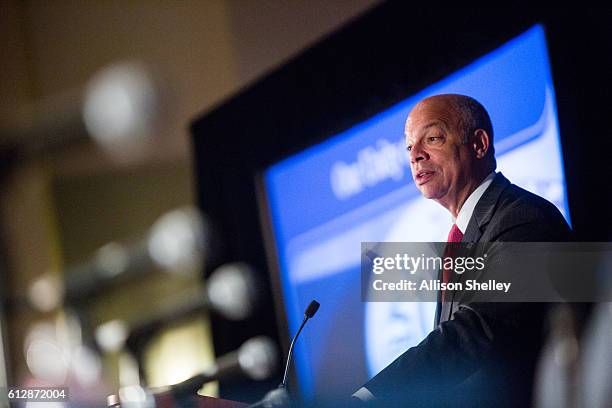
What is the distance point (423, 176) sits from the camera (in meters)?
1.30

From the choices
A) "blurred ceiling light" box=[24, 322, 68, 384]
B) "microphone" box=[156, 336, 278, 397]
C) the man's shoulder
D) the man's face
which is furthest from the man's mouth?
"blurred ceiling light" box=[24, 322, 68, 384]

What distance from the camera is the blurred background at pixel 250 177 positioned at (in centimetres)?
124

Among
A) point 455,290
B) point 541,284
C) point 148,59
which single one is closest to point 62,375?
point 148,59

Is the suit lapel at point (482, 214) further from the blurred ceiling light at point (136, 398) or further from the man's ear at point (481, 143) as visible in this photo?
the blurred ceiling light at point (136, 398)

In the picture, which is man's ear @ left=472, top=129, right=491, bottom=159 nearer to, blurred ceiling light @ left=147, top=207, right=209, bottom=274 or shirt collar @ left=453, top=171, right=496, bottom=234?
shirt collar @ left=453, top=171, right=496, bottom=234

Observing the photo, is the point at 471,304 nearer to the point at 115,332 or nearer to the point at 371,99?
the point at 371,99

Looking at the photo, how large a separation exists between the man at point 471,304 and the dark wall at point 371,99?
7 centimetres

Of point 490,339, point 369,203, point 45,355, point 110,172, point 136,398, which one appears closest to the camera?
point 490,339

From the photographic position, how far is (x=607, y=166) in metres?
1.22

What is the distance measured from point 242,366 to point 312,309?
19cm

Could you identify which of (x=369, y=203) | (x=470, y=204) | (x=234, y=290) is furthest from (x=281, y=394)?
(x=470, y=204)

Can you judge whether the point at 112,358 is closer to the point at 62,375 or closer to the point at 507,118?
the point at 62,375

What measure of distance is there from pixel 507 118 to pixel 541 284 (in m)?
0.27

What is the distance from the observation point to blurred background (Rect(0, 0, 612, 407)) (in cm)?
124
